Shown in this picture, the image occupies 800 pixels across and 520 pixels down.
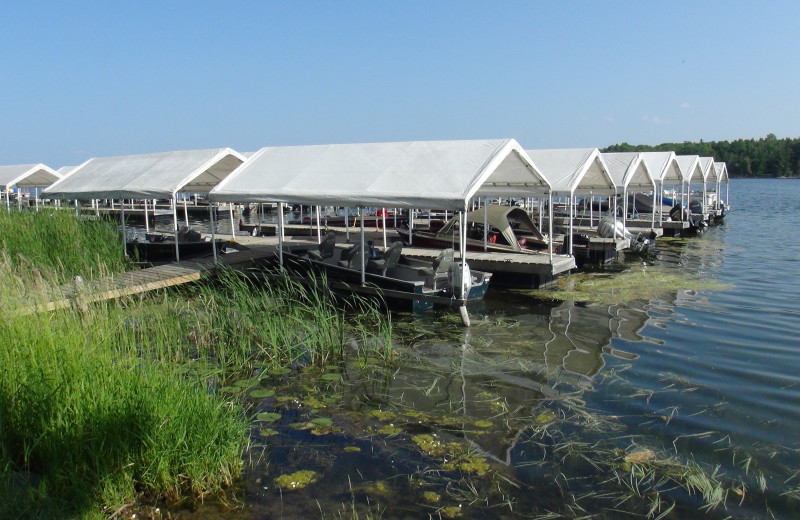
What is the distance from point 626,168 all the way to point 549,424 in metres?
16.2

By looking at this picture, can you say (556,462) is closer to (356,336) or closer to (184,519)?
(184,519)

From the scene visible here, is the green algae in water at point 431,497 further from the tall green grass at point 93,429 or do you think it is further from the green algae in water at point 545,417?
the green algae in water at point 545,417

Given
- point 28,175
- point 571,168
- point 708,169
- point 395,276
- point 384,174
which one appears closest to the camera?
point 384,174

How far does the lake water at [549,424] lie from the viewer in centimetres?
498

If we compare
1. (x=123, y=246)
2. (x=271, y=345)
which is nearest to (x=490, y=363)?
(x=271, y=345)

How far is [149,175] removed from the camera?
1580 centimetres

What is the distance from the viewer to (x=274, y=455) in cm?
569

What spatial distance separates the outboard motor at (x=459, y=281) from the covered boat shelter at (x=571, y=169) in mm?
5510

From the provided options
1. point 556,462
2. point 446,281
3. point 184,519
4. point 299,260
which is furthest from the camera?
point 299,260

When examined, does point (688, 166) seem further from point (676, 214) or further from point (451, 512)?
point (451, 512)

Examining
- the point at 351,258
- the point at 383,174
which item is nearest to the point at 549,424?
the point at 383,174

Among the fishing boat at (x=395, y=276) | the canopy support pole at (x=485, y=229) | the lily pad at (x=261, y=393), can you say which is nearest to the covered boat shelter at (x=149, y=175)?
the fishing boat at (x=395, y=276)

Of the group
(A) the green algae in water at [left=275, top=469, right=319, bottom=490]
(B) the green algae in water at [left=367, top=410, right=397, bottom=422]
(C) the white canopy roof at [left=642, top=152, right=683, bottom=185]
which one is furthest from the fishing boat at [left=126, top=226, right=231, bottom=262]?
(C) the white canopy roof at [left=642, top=152, right=683, bottom=185]

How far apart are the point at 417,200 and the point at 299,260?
3704mm
